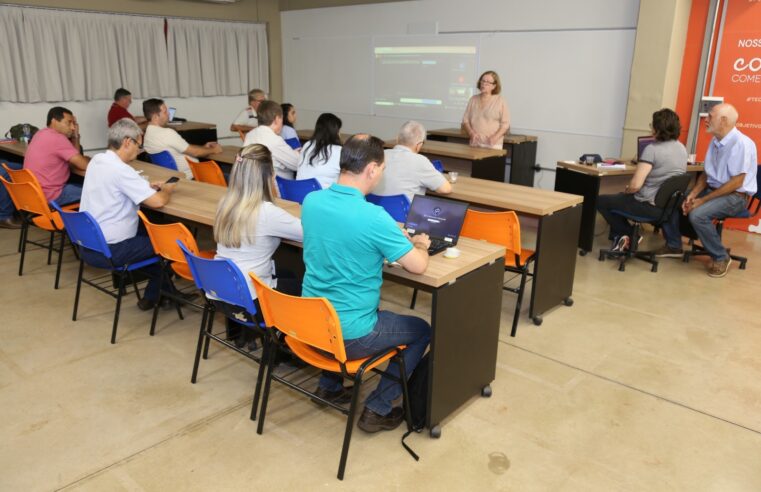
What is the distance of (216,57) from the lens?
387 inches

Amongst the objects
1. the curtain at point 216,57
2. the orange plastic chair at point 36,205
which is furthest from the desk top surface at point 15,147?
the curtain at point 216,57

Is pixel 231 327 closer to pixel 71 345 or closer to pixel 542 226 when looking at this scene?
pixel 71 345

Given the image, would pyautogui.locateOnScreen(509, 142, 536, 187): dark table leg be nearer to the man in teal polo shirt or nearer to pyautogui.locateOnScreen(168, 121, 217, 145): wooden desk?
pyautogui.locateOnScreen(168, 121, 217, 145): wooden desk

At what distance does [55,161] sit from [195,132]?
349cm

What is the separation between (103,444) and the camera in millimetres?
2529

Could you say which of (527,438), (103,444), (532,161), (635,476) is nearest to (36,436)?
(103,444)

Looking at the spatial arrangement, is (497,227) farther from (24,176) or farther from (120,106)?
(120,106)

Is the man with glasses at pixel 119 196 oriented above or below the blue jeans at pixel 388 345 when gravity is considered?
above

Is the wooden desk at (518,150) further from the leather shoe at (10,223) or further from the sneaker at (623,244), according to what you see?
the leather shoe at (10,223)

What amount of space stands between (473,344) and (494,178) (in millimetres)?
3669

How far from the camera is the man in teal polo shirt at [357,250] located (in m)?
2.17

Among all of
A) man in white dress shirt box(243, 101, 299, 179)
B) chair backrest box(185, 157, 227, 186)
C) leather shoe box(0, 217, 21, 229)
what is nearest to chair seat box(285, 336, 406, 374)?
man in white dress shirt box(243, 101, 299, 179)

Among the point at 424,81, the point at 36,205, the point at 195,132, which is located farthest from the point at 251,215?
the point at 424,81

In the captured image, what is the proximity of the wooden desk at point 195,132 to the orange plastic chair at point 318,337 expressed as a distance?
235 inches
